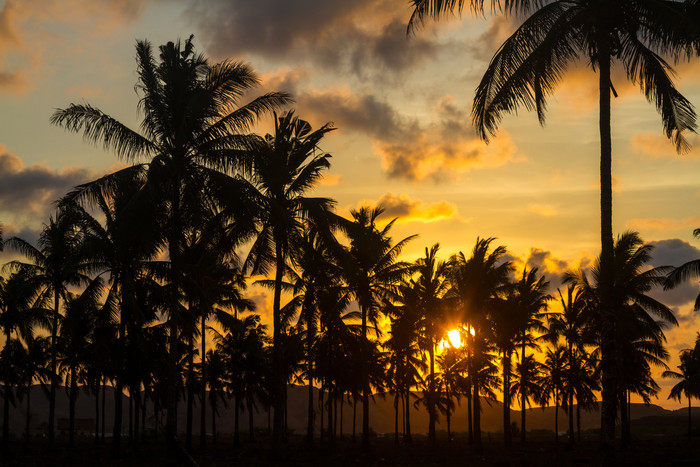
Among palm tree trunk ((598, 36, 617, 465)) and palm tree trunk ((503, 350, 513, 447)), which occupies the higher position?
palm tree trunk ((598, 36, 617, 465))

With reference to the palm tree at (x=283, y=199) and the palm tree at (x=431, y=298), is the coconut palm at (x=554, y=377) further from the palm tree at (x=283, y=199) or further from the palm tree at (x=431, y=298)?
the palm tree at (x=283, y=199)

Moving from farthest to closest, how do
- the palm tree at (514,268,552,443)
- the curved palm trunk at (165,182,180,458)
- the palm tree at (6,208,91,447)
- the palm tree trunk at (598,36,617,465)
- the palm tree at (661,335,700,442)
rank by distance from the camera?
1. the palm tree at (661,335,700,442)
2. the palm tree at (514,268,552,443)
3. the palm tree at (6,208,91,447)
4. the curved palm trunk at (165,182,180,458)
5. the palm tree trunk at (598,36,617,465)

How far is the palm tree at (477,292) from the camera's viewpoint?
43.8m

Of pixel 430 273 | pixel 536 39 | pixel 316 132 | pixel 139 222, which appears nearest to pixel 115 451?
pixel 139 222

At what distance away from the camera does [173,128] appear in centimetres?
2453

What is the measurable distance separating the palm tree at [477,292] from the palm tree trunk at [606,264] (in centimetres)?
2826

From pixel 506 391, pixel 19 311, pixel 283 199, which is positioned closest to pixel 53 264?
pixel 19 311

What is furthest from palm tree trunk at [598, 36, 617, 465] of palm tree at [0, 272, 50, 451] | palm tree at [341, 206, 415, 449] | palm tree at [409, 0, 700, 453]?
palm tree at [0, 272, 50, 451]

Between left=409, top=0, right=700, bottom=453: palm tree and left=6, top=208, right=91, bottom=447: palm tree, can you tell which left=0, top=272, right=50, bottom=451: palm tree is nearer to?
left=6, top=208, right=91, bottom=447: palm tree

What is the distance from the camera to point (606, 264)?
15.5 meters

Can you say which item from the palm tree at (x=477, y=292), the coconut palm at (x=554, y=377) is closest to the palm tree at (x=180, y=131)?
the palm tree at (x=477, y=292)

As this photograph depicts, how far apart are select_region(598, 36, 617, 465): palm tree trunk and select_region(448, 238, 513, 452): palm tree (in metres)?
28.3

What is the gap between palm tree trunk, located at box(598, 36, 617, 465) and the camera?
48.7 feet

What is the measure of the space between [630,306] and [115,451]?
102 ft
